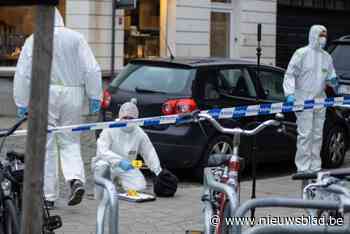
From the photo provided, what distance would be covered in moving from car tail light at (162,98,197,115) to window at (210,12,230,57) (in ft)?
40.9

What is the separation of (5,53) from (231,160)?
14.3m

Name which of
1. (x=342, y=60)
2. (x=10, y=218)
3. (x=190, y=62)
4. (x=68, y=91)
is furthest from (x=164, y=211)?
(x=342, y=60)

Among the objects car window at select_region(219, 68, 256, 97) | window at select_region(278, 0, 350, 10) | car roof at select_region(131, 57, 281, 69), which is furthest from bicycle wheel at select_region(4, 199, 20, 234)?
window at select_region(278, 0, 350, 10)

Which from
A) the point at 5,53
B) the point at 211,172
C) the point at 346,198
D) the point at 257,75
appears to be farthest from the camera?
the point at 5,53

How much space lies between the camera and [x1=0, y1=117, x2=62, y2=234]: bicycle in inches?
214

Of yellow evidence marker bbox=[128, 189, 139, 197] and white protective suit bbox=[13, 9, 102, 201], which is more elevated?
white protective suit bbox=[13, 9, 102, 201]

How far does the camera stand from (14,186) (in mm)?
5766

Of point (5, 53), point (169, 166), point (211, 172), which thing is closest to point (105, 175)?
point (211, 172)

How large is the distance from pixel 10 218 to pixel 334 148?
6924 mm

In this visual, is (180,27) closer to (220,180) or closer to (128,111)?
(128,111)

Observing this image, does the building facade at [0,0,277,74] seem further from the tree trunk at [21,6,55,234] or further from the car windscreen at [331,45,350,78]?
the tree trunk at [21,6,55,234]

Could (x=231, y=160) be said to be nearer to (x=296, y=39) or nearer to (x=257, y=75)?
(x=257, y=75)

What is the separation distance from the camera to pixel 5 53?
18.8 metres

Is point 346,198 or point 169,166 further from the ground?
point 346,198
